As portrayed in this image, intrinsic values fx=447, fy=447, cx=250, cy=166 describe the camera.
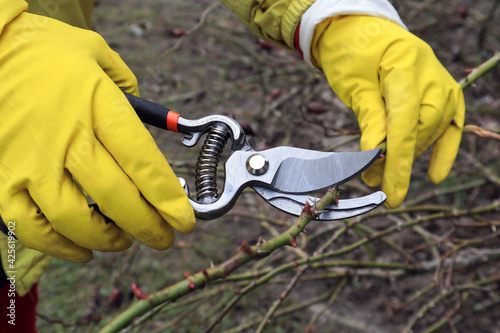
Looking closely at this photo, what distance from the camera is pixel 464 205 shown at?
7.77 feet

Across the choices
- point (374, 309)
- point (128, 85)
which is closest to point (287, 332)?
point (374, 309)

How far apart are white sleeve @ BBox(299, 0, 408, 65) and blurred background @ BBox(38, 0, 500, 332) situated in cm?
42

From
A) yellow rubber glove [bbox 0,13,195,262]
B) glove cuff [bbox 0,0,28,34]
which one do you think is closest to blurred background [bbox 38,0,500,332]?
yellow rubber glove [bbox 0,13,195,262]

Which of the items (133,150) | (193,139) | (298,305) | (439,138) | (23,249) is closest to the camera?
(133,150)

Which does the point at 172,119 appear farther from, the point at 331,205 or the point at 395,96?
the point at 395,96

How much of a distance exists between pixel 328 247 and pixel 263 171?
669 mm

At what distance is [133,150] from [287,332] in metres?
1.52

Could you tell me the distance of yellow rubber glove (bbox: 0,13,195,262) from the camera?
1.01 m

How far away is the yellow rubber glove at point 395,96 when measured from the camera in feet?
4.00

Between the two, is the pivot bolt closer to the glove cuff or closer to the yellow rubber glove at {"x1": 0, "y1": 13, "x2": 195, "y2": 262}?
the yellow rubber glove at {"x1": 0, "y1": 13, "x2": 195, "y2": 262}

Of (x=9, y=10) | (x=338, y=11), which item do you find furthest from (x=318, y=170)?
(x=9, y=10)

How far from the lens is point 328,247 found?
5.52ft

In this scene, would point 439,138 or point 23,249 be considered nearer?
point 439,138

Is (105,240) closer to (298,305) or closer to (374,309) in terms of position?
(298,305)
